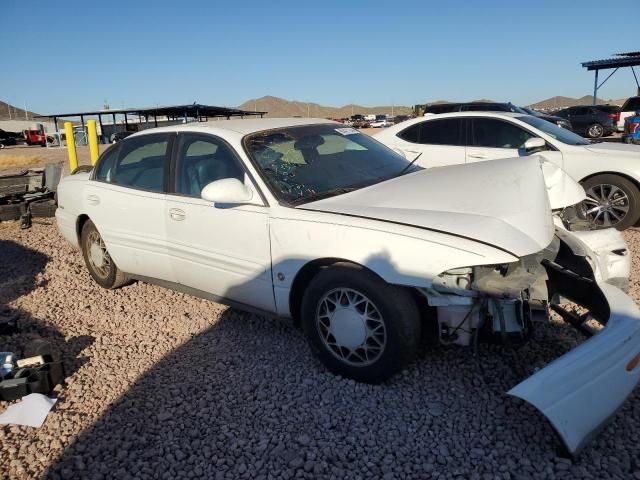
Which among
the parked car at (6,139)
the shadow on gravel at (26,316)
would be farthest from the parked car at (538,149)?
the parked car at (6,139)

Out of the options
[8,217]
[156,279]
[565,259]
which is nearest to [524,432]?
[565,259]

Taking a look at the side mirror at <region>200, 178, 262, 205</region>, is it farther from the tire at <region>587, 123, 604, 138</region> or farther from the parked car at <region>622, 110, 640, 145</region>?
the tire at <region>587, 123, 604, 138</region>

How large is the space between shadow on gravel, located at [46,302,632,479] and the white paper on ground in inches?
14.7

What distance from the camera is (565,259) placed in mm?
3330

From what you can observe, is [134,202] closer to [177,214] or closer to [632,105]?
[177,214]

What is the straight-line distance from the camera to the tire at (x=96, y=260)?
4754mm

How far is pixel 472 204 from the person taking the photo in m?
2.92

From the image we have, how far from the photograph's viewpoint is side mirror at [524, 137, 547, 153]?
240 inches

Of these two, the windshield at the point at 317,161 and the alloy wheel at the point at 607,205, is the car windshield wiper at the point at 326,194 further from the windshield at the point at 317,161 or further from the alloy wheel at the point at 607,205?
the alloy wheel at the point at 607,205

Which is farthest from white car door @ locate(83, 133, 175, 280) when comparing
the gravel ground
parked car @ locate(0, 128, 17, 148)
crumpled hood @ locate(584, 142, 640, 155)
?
parked car @ locate(0, 128, 17, 148)

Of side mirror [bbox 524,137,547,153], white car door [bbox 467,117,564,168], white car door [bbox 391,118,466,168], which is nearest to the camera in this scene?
side mirror [bbox 524,137,547,153]

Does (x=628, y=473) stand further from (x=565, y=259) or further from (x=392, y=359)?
(x=565, y=259)

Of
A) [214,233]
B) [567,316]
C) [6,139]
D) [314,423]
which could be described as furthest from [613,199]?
[6,139]

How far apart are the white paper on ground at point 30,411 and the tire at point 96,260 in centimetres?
176
